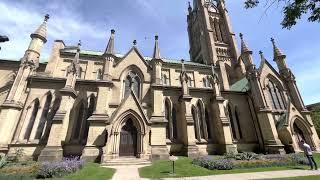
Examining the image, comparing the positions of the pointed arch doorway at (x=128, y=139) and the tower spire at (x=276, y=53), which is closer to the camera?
the pointed arch doorway at (x=128, y=139)

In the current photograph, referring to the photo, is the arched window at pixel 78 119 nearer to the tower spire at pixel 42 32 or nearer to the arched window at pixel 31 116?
the arched window at pixel 31 116

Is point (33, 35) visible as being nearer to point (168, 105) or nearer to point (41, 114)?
point (41, 114)

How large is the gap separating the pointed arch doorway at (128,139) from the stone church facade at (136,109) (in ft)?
0.35

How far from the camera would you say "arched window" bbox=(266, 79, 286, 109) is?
29.0 metres

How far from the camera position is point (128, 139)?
20.9 meters

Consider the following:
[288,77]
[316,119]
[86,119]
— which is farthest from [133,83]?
[316,119]

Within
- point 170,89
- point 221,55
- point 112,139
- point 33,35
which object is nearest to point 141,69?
point 170,89

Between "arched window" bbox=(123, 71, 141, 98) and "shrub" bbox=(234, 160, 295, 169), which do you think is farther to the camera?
"arched window" bbox=(123, 71, 141, 98)

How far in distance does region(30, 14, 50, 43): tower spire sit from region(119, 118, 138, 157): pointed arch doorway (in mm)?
17088

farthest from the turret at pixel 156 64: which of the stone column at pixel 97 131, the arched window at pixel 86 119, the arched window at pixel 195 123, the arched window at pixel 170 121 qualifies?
the arched window at pixel 86 119

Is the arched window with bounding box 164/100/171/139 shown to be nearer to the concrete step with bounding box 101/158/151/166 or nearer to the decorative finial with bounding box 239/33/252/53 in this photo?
the concrete step with bounding box 101/158/151/166

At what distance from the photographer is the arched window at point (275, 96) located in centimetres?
2900

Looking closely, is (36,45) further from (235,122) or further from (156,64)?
(235,122)

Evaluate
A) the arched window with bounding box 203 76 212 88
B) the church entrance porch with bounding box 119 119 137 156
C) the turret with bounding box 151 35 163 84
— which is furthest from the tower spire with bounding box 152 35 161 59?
the arched window with bounding box 203 76 212 88
